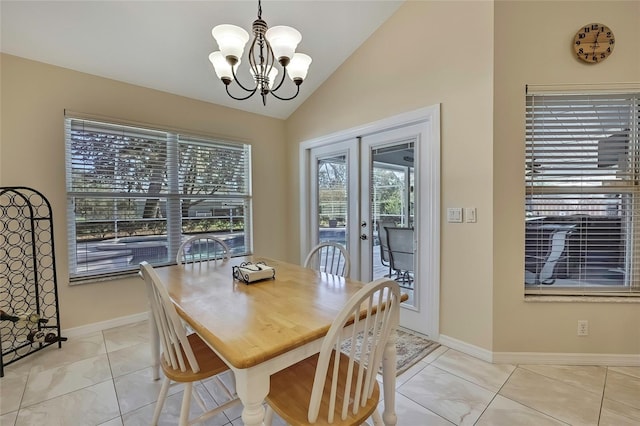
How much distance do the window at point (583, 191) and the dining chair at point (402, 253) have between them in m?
0.90

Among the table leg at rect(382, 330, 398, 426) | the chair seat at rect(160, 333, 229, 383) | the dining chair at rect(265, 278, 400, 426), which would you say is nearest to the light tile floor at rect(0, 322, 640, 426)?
the table leg at rect(382, 330, 398, 426)

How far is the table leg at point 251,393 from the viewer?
3.13 ft

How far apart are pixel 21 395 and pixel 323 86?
3.65 m

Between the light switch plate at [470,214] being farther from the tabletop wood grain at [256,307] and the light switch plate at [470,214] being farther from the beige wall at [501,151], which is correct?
the tabletop wood grain at [256,307]

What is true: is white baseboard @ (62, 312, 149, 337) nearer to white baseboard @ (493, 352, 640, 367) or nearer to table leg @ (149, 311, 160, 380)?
table leg @ (149, 311, 160, 380)

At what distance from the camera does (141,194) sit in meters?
2.91

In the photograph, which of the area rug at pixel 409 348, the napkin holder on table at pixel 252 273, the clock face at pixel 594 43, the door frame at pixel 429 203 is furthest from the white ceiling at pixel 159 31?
the area rug at pixel 409 348

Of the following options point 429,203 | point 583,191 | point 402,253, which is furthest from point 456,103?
point 402,253

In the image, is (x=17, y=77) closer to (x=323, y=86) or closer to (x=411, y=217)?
(x=323, y=86)

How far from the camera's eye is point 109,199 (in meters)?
2.75

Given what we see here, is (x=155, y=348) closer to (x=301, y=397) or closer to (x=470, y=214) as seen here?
(x=301, y=397)

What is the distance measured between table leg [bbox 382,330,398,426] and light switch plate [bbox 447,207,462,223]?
4.32 ft

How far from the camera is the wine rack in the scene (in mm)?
2277

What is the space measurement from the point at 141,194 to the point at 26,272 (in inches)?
41.9
